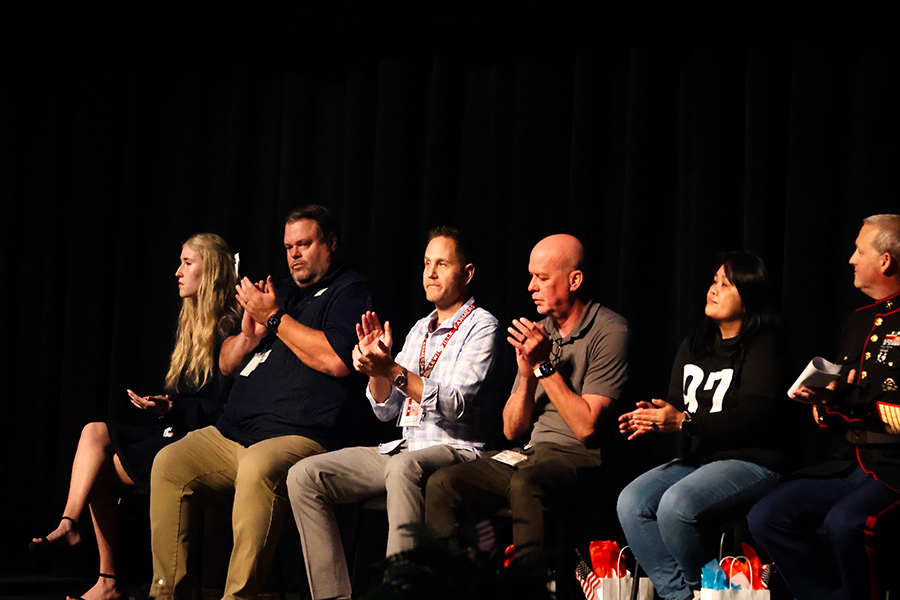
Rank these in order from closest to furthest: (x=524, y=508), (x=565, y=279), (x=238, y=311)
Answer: (x=524, y=508) < (x=565, y=279) < (x=238, y=311)

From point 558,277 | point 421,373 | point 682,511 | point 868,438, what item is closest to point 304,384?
point 421,373

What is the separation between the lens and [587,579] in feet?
9.75

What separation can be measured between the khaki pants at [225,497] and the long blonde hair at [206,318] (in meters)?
0.36

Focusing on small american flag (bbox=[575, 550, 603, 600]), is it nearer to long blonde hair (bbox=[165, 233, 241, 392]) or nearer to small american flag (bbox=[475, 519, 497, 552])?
small american flag (bbox=[475, 519, 497, 552])

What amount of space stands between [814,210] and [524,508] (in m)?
1.46

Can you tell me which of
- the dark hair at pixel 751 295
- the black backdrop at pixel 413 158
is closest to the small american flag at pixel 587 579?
the black backdrop at pixel 413 158

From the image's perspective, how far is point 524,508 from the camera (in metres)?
2.75

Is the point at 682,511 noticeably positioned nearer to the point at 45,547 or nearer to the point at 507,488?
the point at 507,488

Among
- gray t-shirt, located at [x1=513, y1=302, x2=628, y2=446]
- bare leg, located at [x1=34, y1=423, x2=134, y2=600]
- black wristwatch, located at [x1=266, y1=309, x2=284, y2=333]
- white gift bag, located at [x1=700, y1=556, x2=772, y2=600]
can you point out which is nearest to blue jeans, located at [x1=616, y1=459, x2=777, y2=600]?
white gift bag, located at [x1=700, y1=556, x2=772, y2=600]

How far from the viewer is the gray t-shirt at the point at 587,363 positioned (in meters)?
2.99

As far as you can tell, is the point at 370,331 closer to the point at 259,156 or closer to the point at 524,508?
the point at 524,508

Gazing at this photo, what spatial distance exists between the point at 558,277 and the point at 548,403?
1.39 ft

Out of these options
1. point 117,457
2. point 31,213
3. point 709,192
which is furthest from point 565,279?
point 31,213

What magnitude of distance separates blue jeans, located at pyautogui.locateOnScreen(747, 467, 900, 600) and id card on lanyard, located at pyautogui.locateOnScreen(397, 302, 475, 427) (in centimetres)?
113
